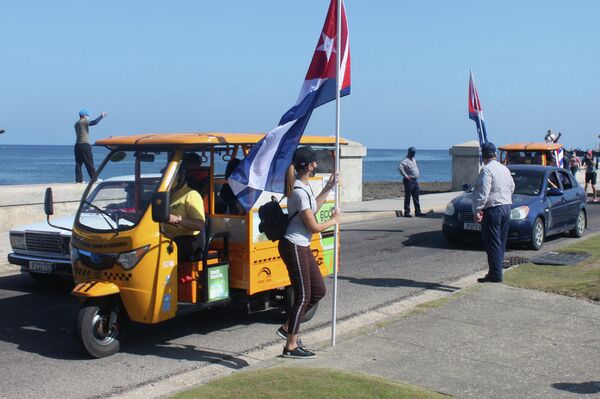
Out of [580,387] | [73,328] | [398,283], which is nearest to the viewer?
[580,387]

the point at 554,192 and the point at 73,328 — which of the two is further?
the point at 554,192

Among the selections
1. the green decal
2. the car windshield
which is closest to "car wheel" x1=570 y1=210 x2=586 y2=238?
the car windshield

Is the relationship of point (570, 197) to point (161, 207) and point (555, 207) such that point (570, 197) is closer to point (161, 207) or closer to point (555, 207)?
point (555, 207)

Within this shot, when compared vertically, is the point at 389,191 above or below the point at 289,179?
below

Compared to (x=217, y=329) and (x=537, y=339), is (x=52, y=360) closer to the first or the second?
(x=217, y=329)

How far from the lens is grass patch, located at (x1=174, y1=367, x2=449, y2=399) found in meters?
5.67

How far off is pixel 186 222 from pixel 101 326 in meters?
1.23

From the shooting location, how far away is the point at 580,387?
6.13 metres

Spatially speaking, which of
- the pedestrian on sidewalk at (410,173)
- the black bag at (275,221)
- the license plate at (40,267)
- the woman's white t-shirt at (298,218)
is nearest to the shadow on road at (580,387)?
the woman's white t-shirt at (298,218)

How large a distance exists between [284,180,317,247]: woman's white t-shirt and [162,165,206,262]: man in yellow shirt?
1.05 metres

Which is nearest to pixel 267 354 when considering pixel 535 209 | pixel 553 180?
pixel 535 209

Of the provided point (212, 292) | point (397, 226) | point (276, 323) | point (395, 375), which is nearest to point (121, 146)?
point (212, 292)

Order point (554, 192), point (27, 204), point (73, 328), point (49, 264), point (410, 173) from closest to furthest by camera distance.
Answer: point (73, 328)
point (49, 264)
point (554, 192)
point (27, 204)
point (410, 173)

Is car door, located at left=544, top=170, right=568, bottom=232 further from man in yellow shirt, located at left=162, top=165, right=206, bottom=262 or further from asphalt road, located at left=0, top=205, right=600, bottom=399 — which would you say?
Result: man in yellow shirt, located at left=162, top=165, right=206, bottom=262
